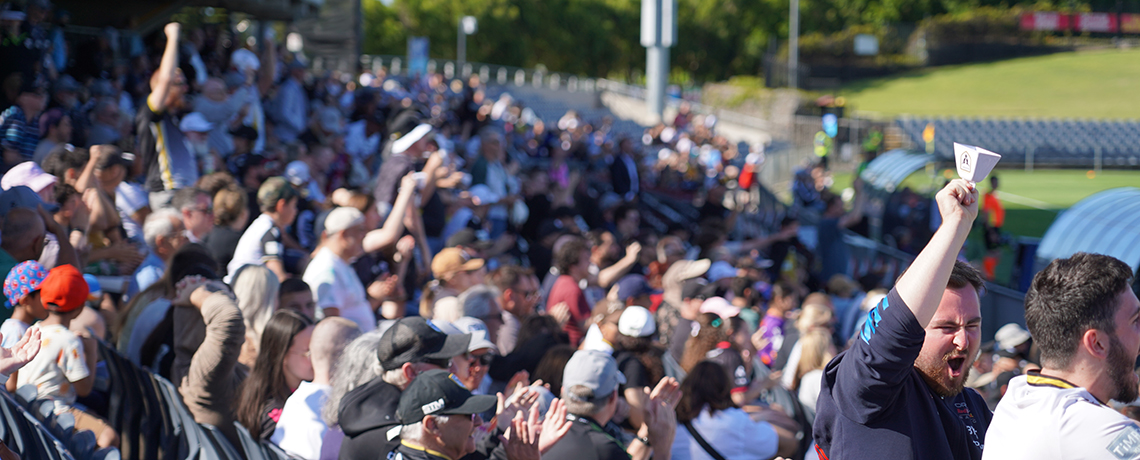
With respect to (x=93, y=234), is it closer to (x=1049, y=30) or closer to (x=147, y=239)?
(x=147, y=239)

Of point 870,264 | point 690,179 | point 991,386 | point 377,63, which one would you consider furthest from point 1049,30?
point 991,386

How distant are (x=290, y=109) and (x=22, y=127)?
6.20 metres

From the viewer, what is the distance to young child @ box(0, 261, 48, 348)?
391 centimetres

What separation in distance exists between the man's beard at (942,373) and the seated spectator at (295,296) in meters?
3.28

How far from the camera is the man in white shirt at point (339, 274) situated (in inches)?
212

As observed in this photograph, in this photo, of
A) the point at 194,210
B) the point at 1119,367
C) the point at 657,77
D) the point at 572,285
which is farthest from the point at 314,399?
the point at 657,77

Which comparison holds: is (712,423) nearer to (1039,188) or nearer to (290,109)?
(290,109)

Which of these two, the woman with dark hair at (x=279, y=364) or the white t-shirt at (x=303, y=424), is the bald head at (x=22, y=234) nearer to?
the woman with dark hair at (x=279, y=364)

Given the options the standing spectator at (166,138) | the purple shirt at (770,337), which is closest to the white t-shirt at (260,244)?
the standing spectator at (166,138)

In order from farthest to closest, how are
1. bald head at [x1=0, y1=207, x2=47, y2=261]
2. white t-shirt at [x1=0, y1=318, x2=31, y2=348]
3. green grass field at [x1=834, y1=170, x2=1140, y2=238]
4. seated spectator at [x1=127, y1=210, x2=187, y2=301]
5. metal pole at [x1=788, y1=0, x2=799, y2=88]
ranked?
metal pole at [x1=788, y1=0, x2=799, y2=88] < green grass field at [x1=834, y1=170, x2=1140, y2=238] < seated spectator at [x1=127, y1=210, x2=187, y2=301] < bald head at [x1=0, y1=207, x2=47, y2=261] < white t-shirt at [x1=0, y1=318, x2=31, y2=348]

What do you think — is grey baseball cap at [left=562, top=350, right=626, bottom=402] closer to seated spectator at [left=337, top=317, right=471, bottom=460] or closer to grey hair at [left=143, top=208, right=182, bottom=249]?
seated spectator at [left=337, top=317, right=471, bottom=460]

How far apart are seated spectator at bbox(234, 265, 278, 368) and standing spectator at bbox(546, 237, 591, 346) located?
2.54 meters

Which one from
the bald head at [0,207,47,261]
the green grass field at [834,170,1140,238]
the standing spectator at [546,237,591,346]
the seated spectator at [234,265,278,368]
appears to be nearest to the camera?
the bald head at [0,207,47,261]

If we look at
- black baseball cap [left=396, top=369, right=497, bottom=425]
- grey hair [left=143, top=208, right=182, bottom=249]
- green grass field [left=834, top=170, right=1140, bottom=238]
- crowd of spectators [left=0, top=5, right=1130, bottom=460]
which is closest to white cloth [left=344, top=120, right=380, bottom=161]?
crowd of spectators [left=0, top=5, right=1130, bottom=460]
